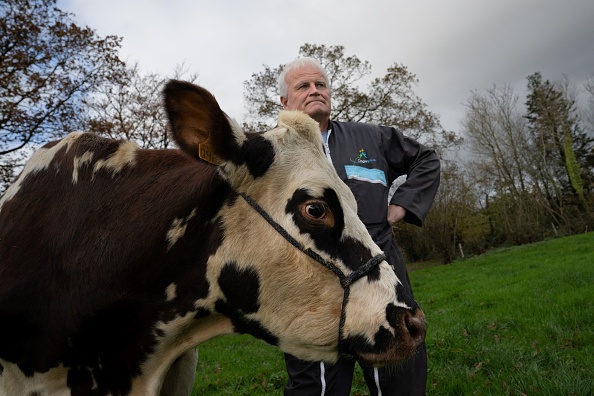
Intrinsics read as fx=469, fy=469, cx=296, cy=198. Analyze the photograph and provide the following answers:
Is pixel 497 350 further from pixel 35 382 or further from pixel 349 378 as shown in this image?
pixel 35 382

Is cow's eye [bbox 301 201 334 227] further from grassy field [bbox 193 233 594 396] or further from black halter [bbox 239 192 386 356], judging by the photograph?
grassy field [bbox 193 233 594 396]

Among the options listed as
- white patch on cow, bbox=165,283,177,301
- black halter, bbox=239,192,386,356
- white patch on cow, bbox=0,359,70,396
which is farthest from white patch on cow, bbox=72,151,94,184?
black halter, bbox=239,192,386,356

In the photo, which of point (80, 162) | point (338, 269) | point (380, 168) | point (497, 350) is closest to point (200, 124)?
point (80, 162)

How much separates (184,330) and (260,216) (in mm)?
757

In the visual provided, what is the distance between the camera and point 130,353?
2.47 meters

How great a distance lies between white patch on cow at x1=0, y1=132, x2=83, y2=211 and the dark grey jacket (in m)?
1.65

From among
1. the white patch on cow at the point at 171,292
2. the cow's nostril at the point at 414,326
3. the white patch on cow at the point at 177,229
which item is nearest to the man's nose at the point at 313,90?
the white patch on cow at the point at 177,229

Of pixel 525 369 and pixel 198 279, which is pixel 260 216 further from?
pixel 525 369

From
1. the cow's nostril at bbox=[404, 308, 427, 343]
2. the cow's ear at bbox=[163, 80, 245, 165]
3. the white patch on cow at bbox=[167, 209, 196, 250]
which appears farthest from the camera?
the white patch on cow at bbox=[167, 209, 196, 250]

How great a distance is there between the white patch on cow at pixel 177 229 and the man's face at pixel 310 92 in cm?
132

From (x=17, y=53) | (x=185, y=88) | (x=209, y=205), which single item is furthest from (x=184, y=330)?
(x=17, y=53)

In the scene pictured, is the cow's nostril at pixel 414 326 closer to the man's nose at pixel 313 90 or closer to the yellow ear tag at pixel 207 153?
the yellow ear tag at pixel 207 153

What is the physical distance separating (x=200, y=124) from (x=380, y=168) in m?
1.47

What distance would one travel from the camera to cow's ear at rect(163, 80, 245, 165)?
2248 millimetres
